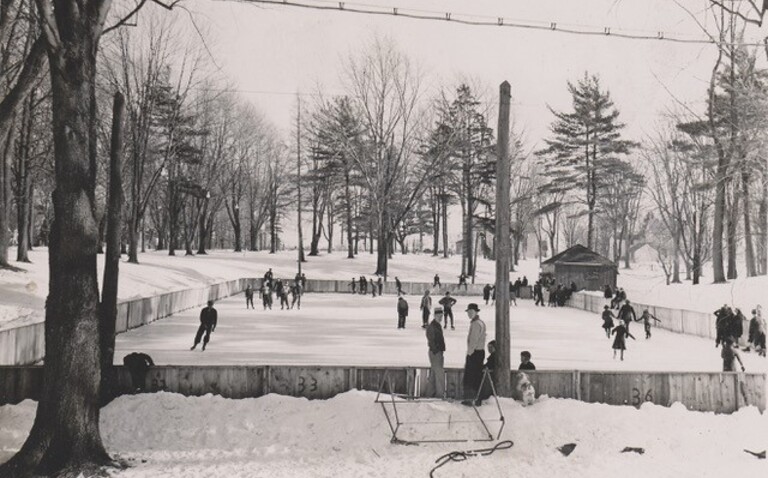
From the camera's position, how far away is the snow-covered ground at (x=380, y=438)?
8.76m

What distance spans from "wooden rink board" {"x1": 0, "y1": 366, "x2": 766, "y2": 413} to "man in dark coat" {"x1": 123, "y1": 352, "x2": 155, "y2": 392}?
0.11m

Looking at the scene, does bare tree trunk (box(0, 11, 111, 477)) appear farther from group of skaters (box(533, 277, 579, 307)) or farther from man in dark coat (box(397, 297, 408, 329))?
group of skaters (box(533, 277, 579, 307))

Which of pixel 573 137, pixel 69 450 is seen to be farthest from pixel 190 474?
pixel 573 137

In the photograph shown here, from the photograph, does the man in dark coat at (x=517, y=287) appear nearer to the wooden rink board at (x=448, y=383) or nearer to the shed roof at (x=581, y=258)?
the shed roof at (x=581, y=258)

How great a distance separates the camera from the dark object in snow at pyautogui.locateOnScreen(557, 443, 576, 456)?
30.8 feet

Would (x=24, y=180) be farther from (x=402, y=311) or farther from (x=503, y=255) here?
(x=503, y=255)

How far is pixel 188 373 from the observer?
11.2 metres

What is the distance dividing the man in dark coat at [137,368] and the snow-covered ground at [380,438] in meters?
0.44

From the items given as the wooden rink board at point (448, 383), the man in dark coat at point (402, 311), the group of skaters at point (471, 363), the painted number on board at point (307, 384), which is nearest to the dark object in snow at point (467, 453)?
the group of skaters at point (471, 363)

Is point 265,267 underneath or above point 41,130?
underneath

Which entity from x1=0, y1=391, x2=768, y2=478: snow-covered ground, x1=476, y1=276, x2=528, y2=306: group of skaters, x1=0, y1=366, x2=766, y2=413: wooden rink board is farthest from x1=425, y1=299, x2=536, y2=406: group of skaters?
→ x1=476, y1=276, x2=528, y2=306: group of skaters

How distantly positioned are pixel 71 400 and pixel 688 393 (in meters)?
11.1

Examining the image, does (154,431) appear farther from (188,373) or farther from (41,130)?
(41,130)

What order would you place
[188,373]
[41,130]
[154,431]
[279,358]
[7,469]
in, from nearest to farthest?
[7,469] → [154,431] → [188,373] → [279,358] → [41,130]
